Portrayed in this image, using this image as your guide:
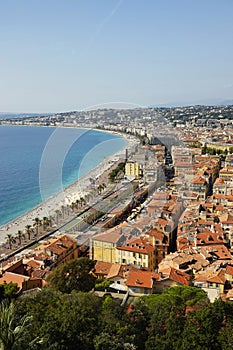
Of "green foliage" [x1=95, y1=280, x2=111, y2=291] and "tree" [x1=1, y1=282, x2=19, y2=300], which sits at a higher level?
"tree" [x1=1, y1=282, x2=19, y2=300]

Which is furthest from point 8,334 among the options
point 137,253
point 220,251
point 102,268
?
point 220,251

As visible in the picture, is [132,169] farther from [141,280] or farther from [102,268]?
[141,280]

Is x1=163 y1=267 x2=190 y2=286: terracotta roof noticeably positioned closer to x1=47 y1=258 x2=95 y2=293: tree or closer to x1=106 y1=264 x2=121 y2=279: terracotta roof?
x1=106 y1=264 x2=121 y2=279: terracotta roof

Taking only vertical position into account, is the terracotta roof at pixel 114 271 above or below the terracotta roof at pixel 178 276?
below

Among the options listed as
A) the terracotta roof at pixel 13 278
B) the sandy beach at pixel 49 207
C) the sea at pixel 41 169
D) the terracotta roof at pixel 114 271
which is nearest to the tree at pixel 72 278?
the terracotta roof at pixel 13 278

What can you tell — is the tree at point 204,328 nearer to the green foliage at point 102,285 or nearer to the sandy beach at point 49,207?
the green foliage at point 102,285

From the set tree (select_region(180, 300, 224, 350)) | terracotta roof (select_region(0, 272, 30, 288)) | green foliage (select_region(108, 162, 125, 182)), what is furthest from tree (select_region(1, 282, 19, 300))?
green foliage (select_region(108, 162, 125, 182))
